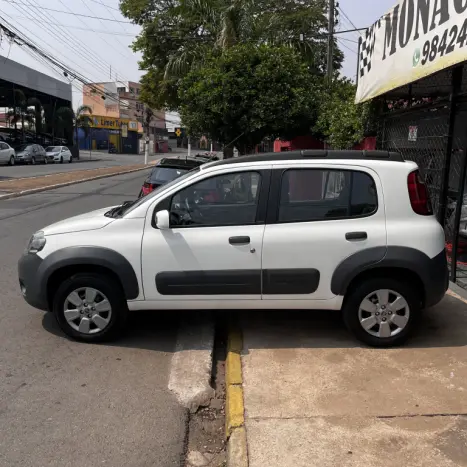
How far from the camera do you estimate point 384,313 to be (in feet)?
14.2

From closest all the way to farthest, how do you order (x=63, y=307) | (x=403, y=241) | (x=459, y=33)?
(x=403, y=241)
(x=63, y=307)
(x=459, y=33)

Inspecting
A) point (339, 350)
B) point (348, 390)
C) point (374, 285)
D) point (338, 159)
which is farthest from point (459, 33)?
point (348, 390)

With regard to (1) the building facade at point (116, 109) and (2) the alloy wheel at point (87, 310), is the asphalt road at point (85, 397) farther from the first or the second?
(1) the building facade at point (116, 109)

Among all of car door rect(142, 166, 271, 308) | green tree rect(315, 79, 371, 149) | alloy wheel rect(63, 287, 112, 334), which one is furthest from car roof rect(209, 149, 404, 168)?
green tree rect(315, 79, 371, 149)

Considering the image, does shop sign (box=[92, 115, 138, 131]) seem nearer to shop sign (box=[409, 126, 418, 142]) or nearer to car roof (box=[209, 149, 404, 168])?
shop sign (box=[409, 126, 418, 142])

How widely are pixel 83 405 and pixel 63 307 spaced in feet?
3.91

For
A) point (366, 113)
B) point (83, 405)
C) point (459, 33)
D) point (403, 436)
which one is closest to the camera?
point (403, 436)

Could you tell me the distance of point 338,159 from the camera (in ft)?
14.3

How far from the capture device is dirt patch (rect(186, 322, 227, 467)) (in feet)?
10.0

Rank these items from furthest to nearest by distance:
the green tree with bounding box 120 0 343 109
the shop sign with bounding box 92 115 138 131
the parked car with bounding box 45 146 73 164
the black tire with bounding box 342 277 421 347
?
the shop sign with bounding box 92 115 138 131 < the parked car with bounding box 45 146 73 164 < the green tree with bounding box 120 0 343 109 < the black tire with bounding box 342 277 421 347

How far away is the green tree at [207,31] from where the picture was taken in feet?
59.2

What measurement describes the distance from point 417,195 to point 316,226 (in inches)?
35.8

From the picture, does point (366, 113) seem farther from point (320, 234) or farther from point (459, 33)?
point (320, 234)

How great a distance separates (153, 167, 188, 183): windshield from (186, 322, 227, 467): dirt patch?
23.7 feet
